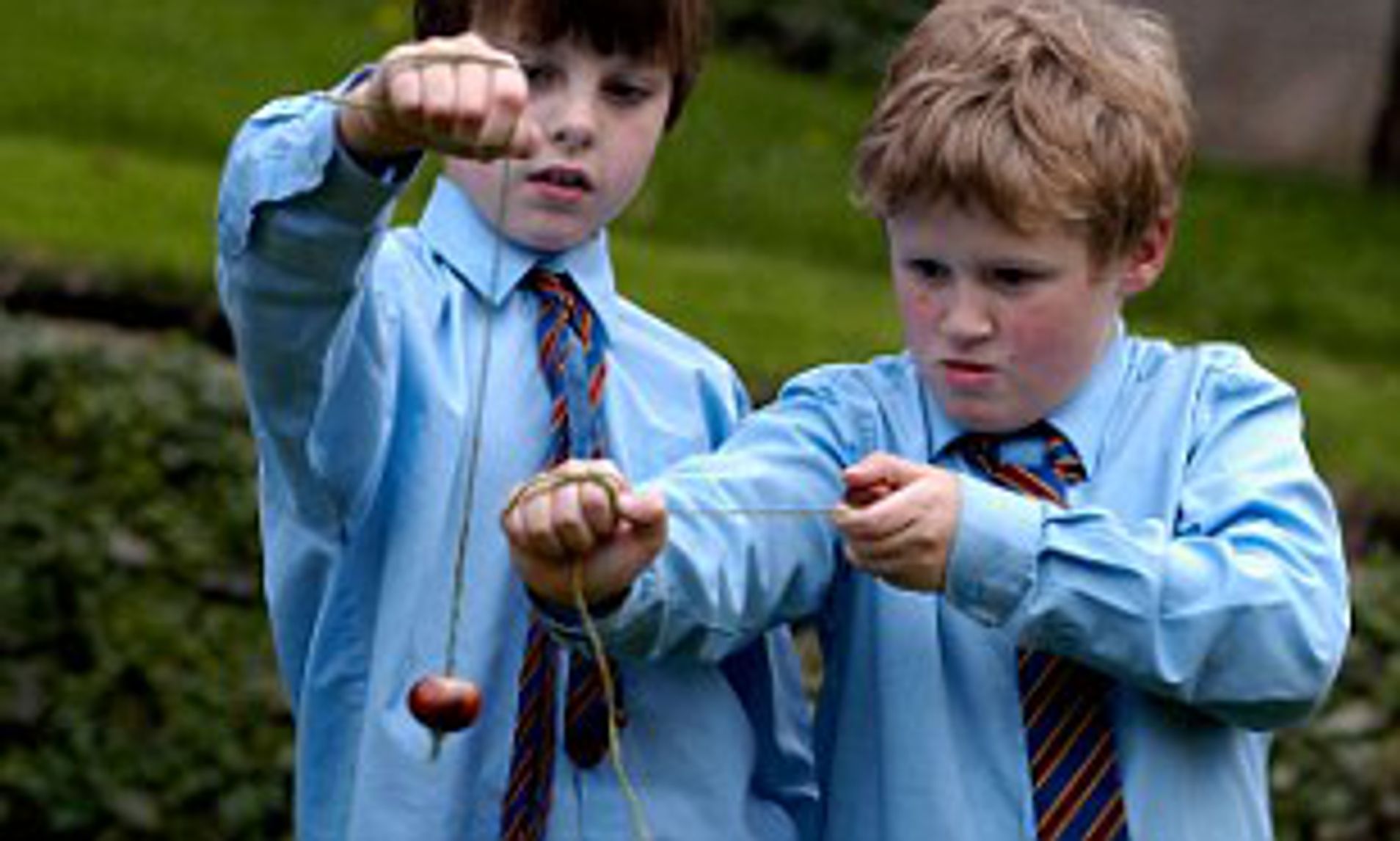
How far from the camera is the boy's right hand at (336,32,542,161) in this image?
3006 mm

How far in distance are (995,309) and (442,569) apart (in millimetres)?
625

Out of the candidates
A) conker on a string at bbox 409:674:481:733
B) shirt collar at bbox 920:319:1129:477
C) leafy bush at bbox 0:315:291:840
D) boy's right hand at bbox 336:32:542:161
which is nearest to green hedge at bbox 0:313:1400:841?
leafy bush at bbox 0:315:291:840

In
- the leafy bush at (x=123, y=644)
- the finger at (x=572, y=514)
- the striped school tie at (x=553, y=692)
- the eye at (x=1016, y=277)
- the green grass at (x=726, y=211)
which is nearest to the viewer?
the finger at (x=572, y=514)

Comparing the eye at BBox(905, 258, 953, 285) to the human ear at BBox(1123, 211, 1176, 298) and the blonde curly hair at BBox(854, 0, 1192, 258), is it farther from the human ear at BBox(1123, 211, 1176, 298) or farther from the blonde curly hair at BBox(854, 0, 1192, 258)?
the human ear at BBox(1123, 211, 1176, 298)

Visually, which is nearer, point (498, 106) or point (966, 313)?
point (498, 106)

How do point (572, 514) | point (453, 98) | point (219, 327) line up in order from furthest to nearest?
1. point (219, 327)
2. point (572, 514)
3. point (453, 98)

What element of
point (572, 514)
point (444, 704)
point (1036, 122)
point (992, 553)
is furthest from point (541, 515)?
point (1036, 122)

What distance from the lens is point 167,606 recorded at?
21.2 feet

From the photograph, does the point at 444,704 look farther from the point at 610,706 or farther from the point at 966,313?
the point at 966,313

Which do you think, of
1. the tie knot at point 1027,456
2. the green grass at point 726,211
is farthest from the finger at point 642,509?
the green grass at point 726,211

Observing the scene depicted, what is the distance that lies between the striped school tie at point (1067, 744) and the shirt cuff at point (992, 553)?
12 centimetres

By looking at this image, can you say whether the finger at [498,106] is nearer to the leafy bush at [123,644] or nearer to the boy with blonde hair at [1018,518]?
the boy with blonde hair at [1018,518]

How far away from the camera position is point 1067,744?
3.37 meters

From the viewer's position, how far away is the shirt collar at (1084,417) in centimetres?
347
